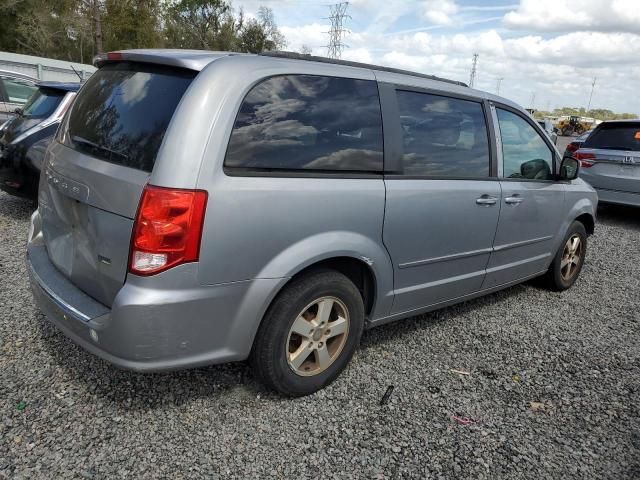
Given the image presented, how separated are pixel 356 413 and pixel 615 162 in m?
7.47

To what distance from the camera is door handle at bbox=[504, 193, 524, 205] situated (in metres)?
3.89

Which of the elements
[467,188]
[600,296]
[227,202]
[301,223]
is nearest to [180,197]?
[227,202]

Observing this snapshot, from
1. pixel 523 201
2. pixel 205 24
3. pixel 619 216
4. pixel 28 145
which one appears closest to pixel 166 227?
pixel 523 201

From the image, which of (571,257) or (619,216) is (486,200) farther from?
(619,216)

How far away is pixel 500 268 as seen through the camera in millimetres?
4082

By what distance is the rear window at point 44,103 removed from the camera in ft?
20.5

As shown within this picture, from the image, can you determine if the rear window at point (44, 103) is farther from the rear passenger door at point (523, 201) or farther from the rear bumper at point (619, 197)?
the rear bumper at point (619, 197)

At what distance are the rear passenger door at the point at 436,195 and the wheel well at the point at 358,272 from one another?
18 centimetres

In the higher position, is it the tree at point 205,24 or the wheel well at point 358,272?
the tree at point 205,24

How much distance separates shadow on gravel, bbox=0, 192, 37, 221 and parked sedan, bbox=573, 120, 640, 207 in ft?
26.5

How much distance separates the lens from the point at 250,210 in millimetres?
2395

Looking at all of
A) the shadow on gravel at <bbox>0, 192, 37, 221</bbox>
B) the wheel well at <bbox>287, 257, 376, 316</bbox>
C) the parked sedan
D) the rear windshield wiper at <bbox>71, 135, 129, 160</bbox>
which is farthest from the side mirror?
the shadow on gravel at <bbox>0, 192, 37, 221</bbox>

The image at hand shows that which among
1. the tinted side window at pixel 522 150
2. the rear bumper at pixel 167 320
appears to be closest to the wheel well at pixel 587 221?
the tinted side window at pixel 522 150

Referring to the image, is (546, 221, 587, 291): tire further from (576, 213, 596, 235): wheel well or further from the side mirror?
the side mirror
